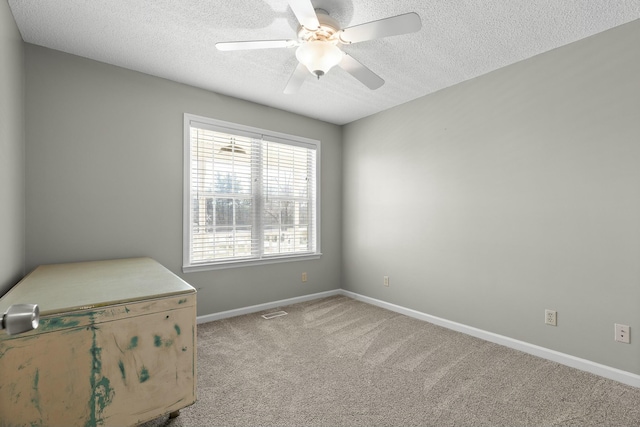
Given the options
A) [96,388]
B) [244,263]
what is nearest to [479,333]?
[244,263]

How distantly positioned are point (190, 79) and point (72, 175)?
136 cm

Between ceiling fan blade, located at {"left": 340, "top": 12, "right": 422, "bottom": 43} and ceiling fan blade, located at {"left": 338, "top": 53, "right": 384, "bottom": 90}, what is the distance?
208 mm

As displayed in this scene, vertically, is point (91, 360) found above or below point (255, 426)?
above

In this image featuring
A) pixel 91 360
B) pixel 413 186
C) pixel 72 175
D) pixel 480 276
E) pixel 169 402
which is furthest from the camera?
pixel 413 186

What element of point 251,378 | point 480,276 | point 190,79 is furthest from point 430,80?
point 251,378

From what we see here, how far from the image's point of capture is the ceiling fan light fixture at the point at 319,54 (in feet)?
6.42

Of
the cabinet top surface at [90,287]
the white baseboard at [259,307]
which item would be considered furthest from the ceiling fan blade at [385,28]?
the white baseboard at [259,307]

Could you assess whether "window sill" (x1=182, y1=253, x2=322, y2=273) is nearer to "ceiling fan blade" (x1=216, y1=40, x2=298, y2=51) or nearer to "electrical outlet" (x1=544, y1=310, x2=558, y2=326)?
"ceiling fan blade" (x1=216, y1=40, x2=298, y2=51)

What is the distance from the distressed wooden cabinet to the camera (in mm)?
1238

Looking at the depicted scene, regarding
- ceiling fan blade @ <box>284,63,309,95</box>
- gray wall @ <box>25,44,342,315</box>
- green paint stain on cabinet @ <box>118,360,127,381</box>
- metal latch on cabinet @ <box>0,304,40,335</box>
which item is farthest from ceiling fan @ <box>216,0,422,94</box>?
green paint stain on cabinet @ <box>118,360,127,381</box>

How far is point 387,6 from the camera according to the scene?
197cm

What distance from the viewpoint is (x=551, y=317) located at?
2463 mm

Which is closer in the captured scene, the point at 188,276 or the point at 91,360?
the point at 91,360

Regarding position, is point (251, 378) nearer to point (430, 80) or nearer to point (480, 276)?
point (480, 276)
